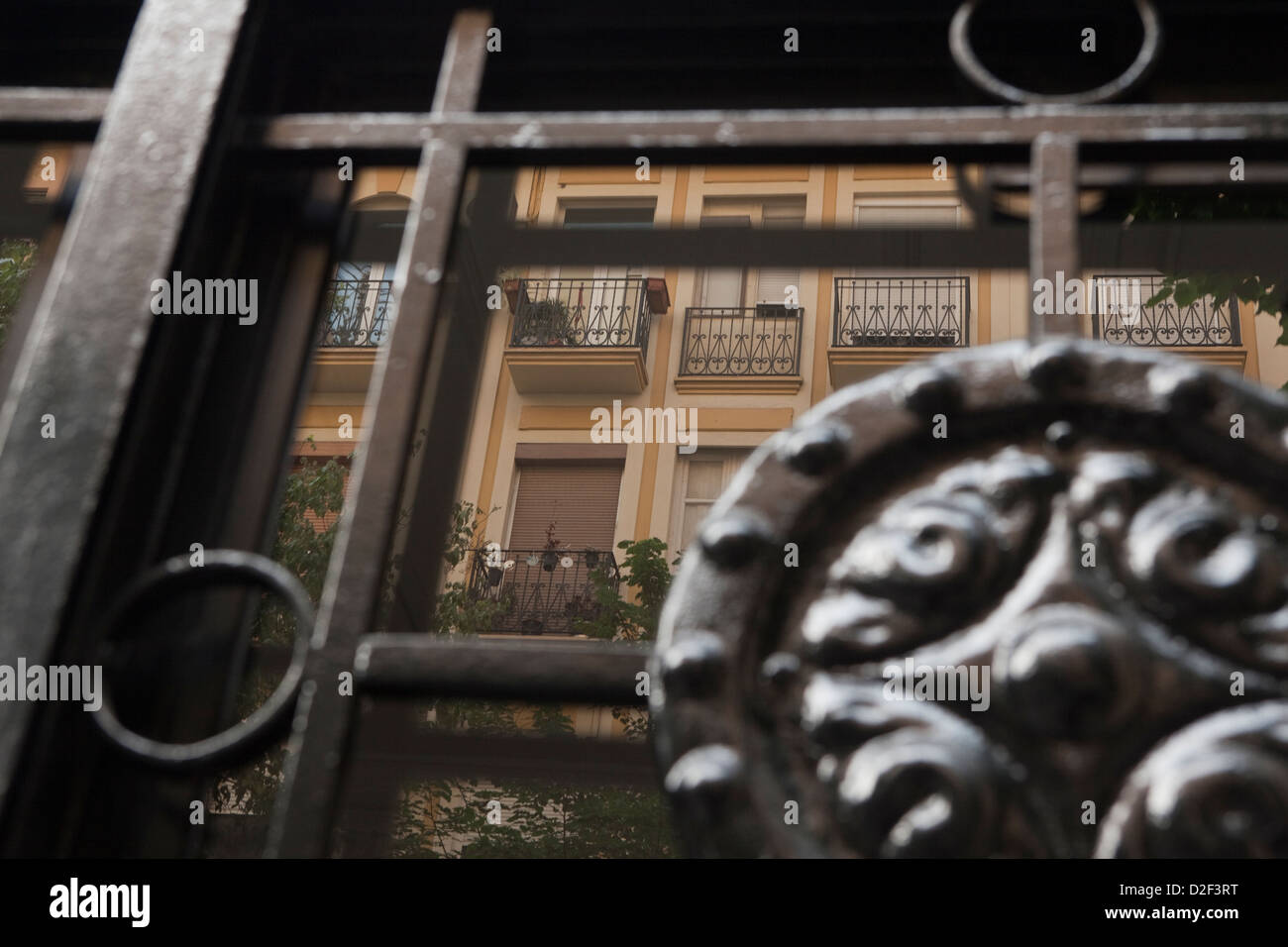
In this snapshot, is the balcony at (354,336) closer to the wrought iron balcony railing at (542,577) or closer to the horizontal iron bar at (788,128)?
the wrought iron balcony railing at (542,577)

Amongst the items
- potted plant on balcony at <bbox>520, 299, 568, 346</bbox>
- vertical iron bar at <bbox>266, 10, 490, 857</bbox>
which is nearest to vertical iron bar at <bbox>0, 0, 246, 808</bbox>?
vertical iron bar at <bbox>266, 10, 490, 857</bbox>

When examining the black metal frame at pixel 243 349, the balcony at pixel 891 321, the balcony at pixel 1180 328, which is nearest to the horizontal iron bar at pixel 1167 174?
the black metal frame at pixel 243 349

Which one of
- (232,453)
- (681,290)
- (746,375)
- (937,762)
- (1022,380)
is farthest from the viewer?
(681,290)

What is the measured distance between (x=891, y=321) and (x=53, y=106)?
12580mm

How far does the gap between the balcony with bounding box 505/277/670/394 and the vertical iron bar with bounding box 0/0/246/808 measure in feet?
38.9

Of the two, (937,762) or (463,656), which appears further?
(463,656)

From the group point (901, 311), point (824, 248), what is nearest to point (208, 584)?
point (824, 248)

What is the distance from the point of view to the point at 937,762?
2.84 ft

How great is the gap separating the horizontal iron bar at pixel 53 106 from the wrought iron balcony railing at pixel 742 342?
39.1ft

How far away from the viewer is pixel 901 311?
13.3 metres

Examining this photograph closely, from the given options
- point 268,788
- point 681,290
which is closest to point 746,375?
point 681,290
